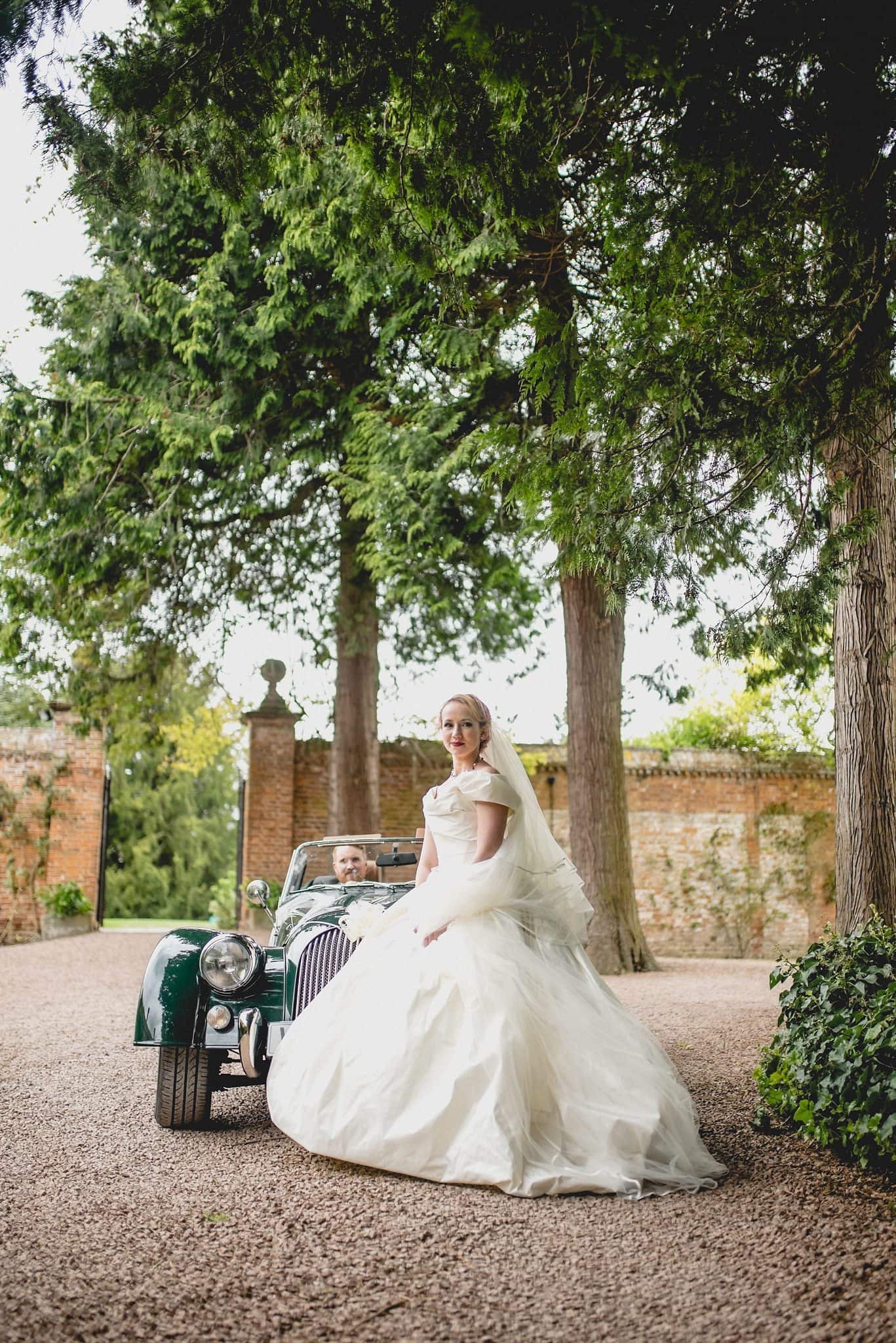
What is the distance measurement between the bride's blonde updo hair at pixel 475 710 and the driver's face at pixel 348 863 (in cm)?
173

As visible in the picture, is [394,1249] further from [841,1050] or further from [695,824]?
[695,824]

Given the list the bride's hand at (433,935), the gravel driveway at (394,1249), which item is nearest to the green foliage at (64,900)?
the gravel driveway at (394,1249)

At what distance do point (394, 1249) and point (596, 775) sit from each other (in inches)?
332

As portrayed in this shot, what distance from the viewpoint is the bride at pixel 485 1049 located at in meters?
3.96

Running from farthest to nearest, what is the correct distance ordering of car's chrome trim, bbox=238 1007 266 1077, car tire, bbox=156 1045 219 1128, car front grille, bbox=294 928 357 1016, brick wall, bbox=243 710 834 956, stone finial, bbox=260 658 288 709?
brick wall, bbox=243 710 834 956, stone finial, bbox=260 658 288 709, car front grille, bbox=294 928 357 1016, car tire, bbox=156 1045 219 1128, car's chrome trim, bbox=238 1007 266 1077

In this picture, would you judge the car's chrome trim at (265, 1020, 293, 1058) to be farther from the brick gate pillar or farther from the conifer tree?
the brick gate pillar

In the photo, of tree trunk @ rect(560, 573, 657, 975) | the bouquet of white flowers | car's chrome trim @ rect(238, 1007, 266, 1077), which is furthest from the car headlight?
tree trunk @ rect(560, 573, 657, 975)

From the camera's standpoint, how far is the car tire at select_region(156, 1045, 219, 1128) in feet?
16.4

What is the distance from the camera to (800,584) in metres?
5.31

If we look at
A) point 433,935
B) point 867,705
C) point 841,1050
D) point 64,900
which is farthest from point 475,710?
point 64,900

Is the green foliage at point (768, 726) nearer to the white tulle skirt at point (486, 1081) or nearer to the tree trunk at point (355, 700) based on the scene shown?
the tree trunk at point (355, 700)

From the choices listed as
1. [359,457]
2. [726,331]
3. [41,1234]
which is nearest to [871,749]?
[726,331]

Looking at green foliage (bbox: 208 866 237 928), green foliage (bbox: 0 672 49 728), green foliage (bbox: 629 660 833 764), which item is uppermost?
green foliage (bbox: 0 672 49 728)

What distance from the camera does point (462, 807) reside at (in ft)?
15.9
